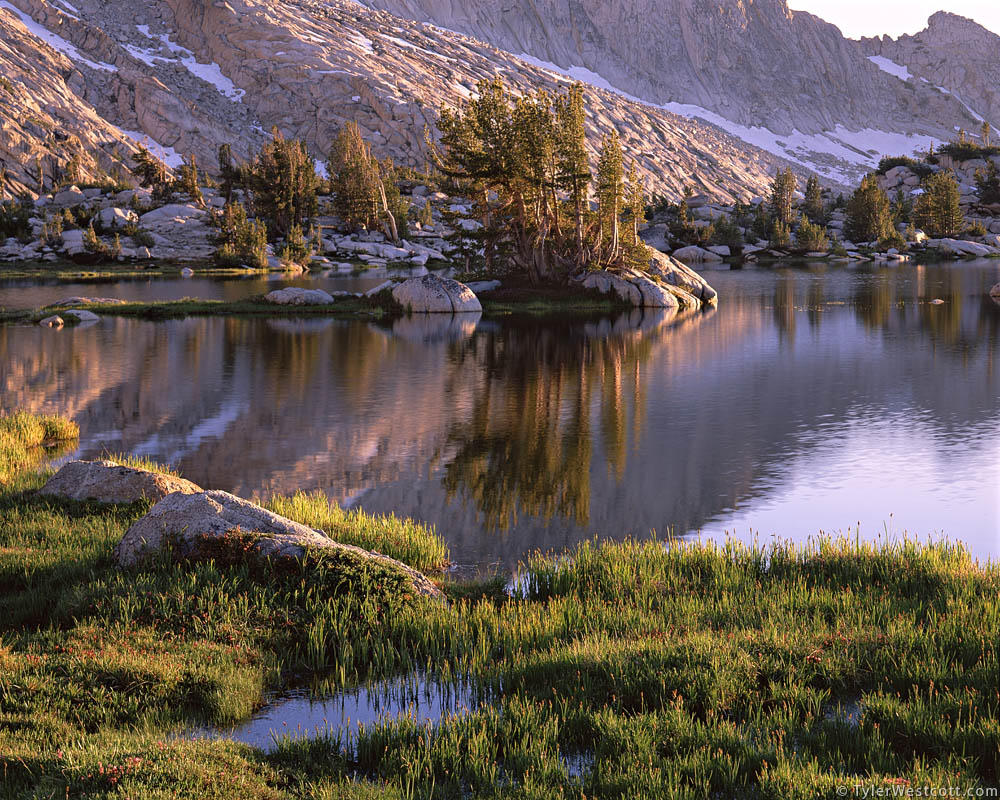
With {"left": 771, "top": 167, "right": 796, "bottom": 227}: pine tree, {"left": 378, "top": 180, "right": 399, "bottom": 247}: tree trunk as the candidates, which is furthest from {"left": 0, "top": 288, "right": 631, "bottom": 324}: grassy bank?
{"left": 771, "top": 167, "right": 796, "bottom": 227}: pine tree

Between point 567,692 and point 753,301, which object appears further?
point 753,301

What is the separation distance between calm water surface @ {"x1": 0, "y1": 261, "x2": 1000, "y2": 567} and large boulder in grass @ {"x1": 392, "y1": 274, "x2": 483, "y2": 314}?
15.7 ft

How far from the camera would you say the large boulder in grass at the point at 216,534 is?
Answer: 10.7m

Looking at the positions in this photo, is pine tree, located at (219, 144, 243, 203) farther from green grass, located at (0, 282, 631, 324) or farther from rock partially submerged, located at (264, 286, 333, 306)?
rock partially submerged, located at (264, 286, 333, 306)

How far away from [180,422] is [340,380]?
7.35 metres

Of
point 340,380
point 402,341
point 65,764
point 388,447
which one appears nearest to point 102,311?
point 402,341

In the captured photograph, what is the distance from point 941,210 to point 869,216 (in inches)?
508

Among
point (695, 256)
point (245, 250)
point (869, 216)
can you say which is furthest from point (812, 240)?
point (245, 250)

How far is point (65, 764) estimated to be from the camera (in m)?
6.35

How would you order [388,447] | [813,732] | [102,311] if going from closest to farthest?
[813,732]
[388,447]
[102,311]

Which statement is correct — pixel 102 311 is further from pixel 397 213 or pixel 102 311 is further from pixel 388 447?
pixel 397 213

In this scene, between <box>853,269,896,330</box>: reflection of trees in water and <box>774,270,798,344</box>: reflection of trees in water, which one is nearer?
<box>774,270,798,344</box>: reflection of trees in water

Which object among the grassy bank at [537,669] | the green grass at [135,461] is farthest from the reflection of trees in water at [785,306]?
the grassy bank at [537,669]

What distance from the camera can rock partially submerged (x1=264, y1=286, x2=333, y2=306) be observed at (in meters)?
52.7
